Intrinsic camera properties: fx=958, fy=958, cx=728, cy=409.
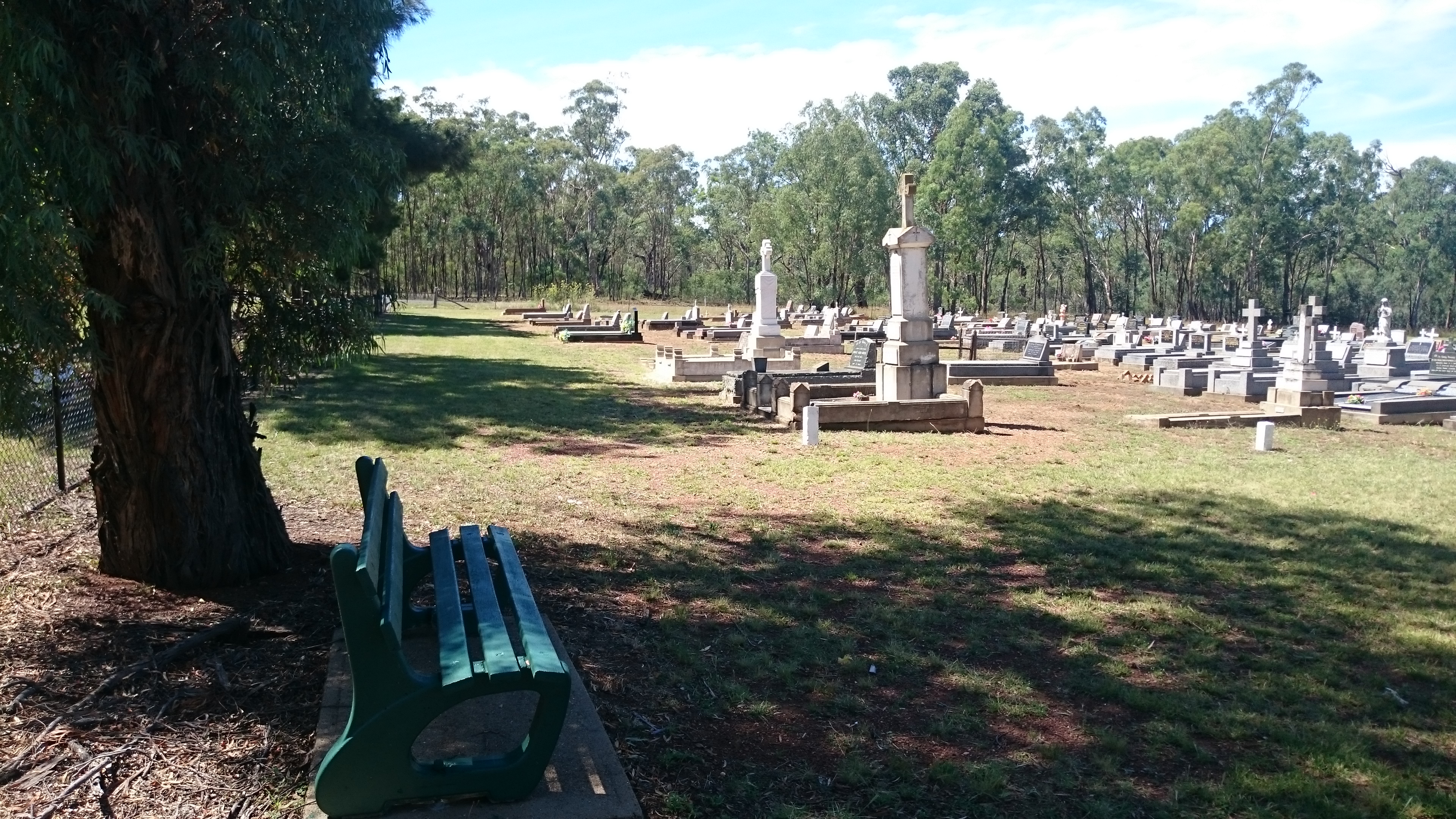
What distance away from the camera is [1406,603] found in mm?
6094

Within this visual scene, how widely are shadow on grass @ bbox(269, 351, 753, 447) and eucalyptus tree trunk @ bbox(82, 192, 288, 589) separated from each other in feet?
18.7

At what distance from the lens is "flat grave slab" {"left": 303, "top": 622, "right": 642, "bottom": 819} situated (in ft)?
10.6

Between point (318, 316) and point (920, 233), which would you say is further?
point (920, 233)

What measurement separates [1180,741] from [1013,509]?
15.1 feet

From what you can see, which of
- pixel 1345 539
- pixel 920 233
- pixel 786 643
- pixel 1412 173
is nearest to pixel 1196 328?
pixel 920 233

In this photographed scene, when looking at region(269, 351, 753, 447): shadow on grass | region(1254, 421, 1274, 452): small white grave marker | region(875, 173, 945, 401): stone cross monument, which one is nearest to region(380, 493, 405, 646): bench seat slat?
region(269, 351, 753, 447): shadow on grass

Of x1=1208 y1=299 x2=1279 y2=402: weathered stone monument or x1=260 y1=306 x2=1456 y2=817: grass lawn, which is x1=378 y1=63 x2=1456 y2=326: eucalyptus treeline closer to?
x1=1208 y1=299 x2=1279 y2=402: weathered stone monument

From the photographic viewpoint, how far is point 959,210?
60531 millimetres

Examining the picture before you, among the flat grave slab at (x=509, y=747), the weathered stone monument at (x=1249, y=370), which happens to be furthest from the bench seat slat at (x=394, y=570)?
the weathered stone monument at (x=1249, y=370)

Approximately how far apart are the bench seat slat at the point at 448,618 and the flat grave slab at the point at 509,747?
32 centimetres

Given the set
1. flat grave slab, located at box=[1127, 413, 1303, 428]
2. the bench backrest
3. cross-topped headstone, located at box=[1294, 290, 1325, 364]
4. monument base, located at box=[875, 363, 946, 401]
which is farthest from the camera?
cross-topped headstone, located at box=[1294, 290, 1325, 364]

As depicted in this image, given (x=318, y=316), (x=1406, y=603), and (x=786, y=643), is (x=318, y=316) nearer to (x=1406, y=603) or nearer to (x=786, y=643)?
(x=786, y=643)

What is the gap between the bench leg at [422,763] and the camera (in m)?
3.11

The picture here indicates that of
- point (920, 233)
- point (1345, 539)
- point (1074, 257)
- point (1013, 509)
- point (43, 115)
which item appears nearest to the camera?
point (43, 115)
